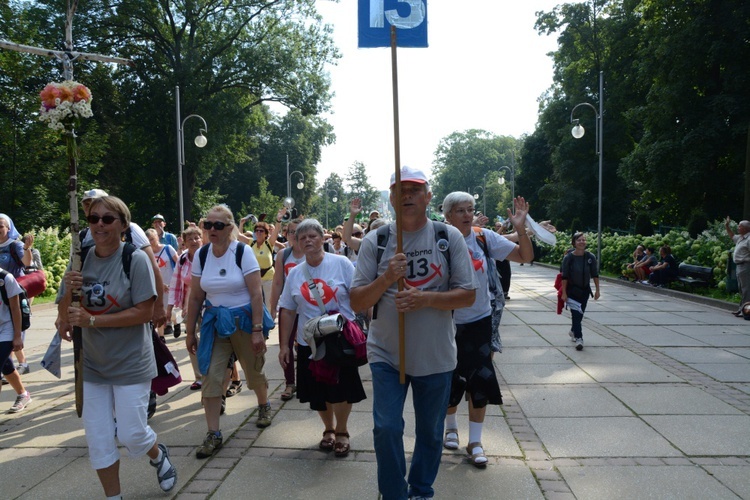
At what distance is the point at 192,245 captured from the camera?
791 centimetres

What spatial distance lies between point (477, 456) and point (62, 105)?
3403mm

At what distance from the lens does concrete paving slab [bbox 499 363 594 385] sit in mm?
6957

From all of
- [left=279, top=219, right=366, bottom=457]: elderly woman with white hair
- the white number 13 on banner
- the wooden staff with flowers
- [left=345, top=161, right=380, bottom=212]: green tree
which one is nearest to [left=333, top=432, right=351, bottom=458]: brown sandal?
[left=279, top=219, right=366, bottom=457]: elderly woman with white hair

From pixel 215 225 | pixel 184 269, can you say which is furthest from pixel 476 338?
pixel 184 269

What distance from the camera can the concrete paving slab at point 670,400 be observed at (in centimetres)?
566

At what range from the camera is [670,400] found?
6043 millimetres

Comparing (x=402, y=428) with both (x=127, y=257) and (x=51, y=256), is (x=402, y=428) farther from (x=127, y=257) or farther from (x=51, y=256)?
(x=51, y=256)

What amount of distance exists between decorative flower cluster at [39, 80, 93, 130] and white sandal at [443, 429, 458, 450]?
327 cm

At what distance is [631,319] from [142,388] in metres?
10.3

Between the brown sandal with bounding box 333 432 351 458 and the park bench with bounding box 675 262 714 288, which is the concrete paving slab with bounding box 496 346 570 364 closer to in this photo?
the brown sandal with bounding box 333 432 351 458

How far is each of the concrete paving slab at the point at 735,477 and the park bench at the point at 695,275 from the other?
12.7 meters

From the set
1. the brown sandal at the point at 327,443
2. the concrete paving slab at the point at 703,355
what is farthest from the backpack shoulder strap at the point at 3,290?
the concrete paving slab at the point at 703,355

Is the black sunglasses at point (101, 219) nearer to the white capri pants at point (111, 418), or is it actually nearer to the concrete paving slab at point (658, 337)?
the white capri pants at point (111, 418)

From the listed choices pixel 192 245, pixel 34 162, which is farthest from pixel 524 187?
pixel 192 245
